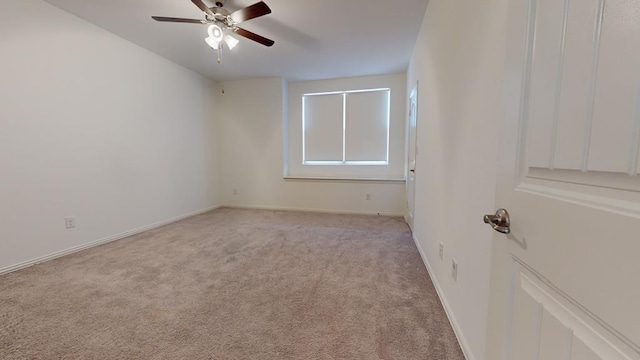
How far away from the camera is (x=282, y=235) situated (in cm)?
321

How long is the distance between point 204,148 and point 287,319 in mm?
3897

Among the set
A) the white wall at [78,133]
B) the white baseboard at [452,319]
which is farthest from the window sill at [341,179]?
the white baseboard at [452,319]

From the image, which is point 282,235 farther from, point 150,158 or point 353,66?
point 353,66

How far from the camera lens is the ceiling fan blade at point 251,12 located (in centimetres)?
201

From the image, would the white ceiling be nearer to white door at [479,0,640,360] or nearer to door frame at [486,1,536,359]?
door frame at [486,1,536,359]

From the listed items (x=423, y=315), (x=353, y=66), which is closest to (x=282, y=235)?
(x=423, y=315)

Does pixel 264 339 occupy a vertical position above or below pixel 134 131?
below

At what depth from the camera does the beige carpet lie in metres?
1.32

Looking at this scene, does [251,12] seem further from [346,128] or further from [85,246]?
[85,246]

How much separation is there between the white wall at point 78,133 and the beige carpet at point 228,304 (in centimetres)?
43

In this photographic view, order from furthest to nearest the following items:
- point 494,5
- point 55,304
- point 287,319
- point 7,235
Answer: point 7,235, point 55,304, point 287,319, point 494,5

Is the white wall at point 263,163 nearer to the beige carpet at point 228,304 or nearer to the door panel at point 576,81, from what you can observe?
the beige carpet at point 228,304

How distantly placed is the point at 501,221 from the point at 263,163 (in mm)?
4444

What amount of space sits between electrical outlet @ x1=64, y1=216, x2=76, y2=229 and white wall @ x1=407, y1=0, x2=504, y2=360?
12.0ft
